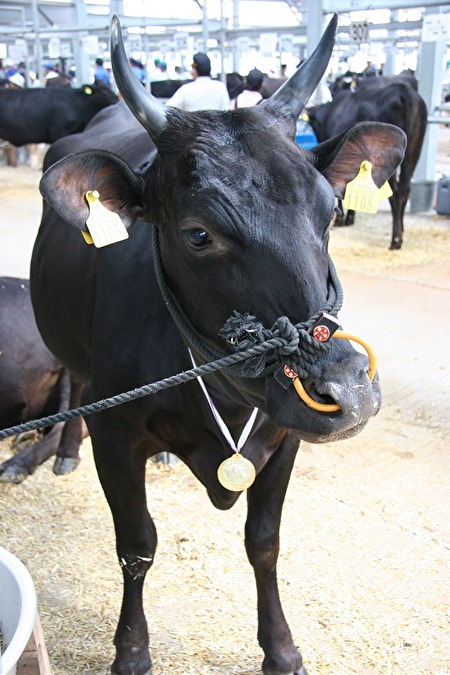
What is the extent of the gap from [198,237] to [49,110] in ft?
40.4

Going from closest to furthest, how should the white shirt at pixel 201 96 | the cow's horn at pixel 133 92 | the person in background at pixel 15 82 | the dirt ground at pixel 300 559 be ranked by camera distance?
the cow's horn at pixel 133 92, the dirt ground at pixel 300 559, the white shirt at pixel 201 96, the person in background at pixel 15 82

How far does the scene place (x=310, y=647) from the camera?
8.13ft

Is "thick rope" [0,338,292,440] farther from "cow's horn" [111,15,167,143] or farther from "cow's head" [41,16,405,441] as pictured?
"cow's horn" [111,15,167,143]

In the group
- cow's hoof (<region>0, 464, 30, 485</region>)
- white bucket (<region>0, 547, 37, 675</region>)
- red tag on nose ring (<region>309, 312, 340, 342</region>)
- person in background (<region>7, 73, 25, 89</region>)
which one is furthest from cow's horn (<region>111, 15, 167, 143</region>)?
person in background (<region>7, 73, 25, 89</region>)

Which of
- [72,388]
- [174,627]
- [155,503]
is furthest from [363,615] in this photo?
[72,388]

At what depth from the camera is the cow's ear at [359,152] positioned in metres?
2.10

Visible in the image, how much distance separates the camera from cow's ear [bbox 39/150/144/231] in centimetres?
185

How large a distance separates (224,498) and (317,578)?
0.77 meters

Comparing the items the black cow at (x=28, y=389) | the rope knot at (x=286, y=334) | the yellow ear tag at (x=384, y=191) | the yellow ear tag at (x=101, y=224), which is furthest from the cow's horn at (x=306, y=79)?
the black cow at (x=28, y=389)

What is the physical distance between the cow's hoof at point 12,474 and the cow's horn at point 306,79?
229 cm

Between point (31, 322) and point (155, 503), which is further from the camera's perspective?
point (31, 322)

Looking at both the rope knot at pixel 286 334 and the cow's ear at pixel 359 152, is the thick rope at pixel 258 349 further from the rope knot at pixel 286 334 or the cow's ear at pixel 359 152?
the cow's ear at pixel 359 152

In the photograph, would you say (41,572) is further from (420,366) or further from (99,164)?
(420,366)

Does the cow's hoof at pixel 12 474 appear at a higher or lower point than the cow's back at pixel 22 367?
lower
